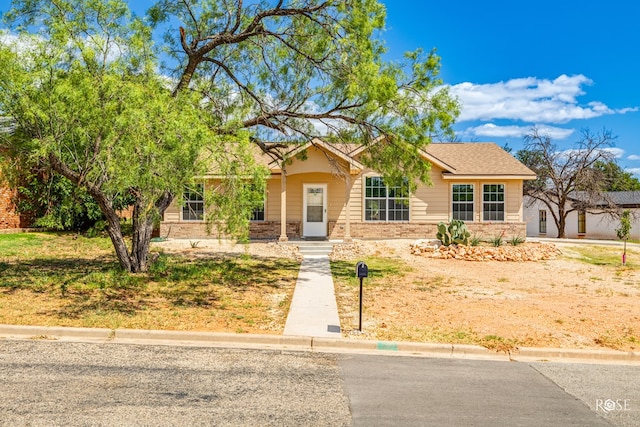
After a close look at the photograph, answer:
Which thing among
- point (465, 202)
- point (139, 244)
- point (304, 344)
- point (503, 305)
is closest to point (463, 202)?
point (465, 202)

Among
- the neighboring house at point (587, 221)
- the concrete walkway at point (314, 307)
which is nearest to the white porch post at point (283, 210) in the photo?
the concrete walkway at point (314, 307)

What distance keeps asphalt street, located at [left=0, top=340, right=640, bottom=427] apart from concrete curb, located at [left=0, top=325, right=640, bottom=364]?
11.3 inches

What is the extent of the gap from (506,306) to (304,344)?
4.84 meters

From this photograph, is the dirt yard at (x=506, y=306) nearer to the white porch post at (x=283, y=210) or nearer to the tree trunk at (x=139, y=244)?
the tree trunk at (x=139, y=244)

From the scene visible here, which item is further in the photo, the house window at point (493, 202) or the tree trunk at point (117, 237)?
the house window at point (493, 202)

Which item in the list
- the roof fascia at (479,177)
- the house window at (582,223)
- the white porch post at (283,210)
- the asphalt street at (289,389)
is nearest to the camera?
the asphalt street at (289,389)

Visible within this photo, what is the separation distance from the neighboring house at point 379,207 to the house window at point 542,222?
13547mm

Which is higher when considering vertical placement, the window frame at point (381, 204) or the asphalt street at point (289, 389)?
the window frame at point (381, 204)

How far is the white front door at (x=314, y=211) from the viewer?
2247 cm

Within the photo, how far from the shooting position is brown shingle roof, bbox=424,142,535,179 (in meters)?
22.6

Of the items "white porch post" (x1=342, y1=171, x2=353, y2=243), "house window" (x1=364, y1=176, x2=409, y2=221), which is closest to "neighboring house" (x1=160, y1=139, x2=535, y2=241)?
"house window" (x1=364, y1=176, x2=409, y2=221)

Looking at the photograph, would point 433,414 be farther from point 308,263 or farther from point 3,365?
point 308,263

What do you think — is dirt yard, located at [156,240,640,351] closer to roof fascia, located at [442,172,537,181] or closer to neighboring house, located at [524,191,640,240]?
roof fascia, located at [442,172,537,181]

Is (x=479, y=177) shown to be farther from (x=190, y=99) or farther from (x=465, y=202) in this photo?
(x=190, y=99)
